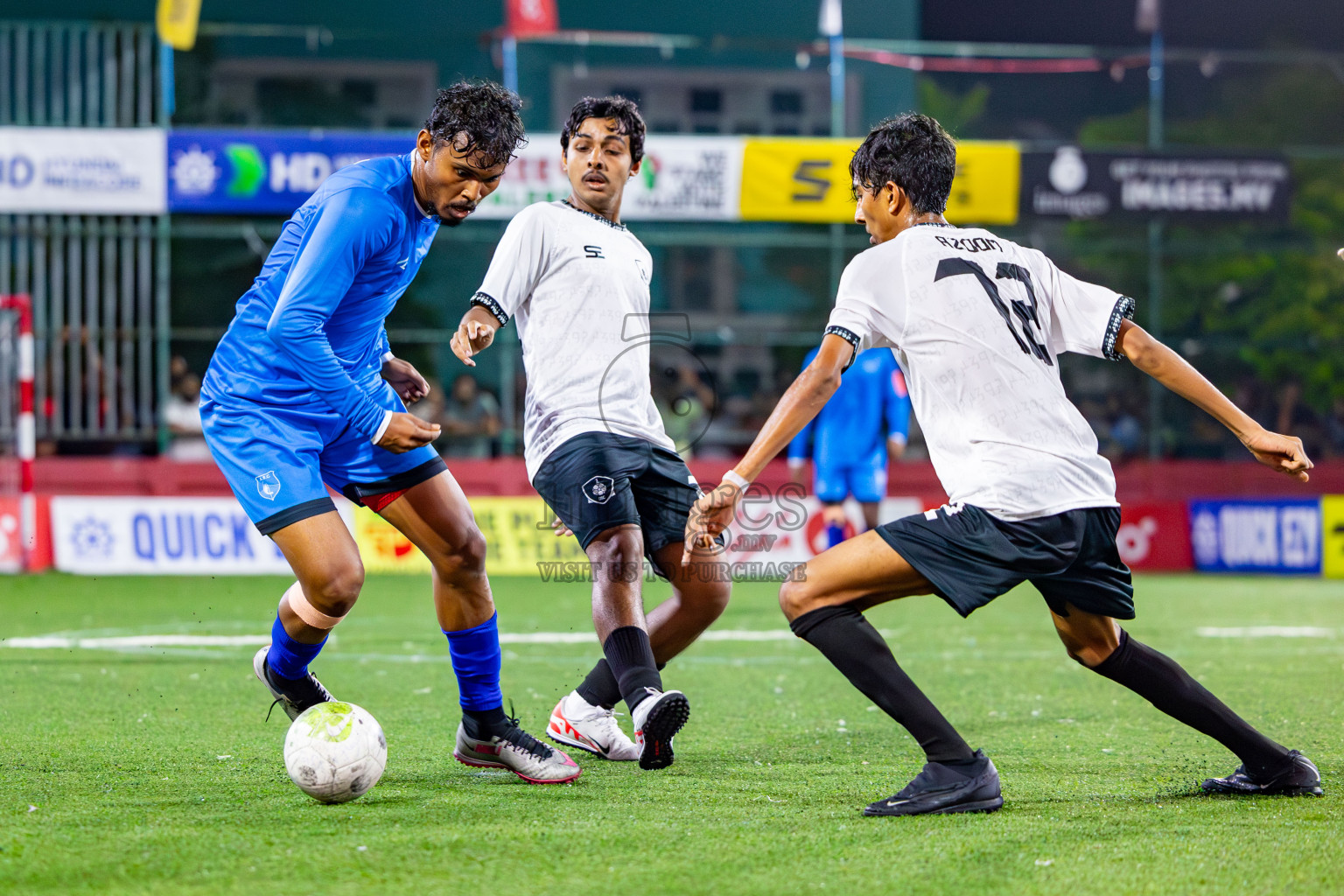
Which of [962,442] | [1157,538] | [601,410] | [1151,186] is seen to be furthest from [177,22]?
[962,442]

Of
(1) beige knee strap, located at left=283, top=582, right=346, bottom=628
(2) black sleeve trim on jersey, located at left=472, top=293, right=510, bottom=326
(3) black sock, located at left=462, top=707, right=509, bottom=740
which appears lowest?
(3) black sock, located at left=462, top=707, right=509, bottom=740

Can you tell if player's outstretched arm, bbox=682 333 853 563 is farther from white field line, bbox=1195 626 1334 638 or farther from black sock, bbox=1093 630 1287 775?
white field line, bbox=1195 626 1334 638

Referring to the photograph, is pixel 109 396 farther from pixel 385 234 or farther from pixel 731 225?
pixel 385 234

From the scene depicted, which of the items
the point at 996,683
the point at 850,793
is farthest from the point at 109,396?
the point at 850,793

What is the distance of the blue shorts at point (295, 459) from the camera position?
14.9 ft

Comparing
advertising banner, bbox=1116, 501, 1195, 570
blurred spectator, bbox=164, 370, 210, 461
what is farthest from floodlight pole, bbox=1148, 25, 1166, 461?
blurred spectator, bbox=164, 370, 210, 461

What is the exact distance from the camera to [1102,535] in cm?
404

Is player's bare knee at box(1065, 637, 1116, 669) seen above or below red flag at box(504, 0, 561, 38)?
below

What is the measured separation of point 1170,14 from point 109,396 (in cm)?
1923

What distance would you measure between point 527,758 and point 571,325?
156cm

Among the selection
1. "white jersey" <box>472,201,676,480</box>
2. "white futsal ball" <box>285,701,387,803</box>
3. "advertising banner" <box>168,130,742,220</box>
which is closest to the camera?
"white futsal ball" <box>285,701,387,803</box>

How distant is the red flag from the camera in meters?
16.5

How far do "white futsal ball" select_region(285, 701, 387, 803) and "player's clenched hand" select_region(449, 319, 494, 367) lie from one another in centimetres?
125

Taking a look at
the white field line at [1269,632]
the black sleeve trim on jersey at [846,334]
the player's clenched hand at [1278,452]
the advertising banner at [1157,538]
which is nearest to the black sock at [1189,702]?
the player's clenched hand at [1278,452]
